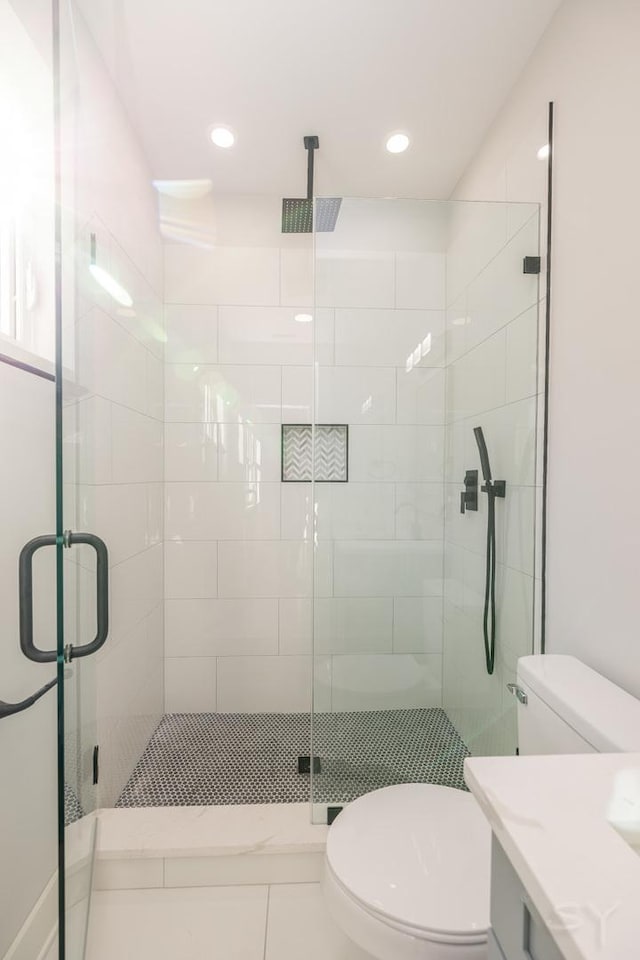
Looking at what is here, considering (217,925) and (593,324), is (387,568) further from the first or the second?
(217,925)

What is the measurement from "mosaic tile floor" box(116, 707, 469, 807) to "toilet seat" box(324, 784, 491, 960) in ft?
1.32

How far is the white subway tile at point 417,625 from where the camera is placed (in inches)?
66.7

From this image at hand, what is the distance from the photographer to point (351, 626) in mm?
1660

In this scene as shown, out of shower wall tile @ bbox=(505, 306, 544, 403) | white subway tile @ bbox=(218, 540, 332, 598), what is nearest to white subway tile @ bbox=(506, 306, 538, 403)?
shower wall tile @ bbox=(505, 306, 544, 403)

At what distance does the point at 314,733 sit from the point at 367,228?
71.0 inches

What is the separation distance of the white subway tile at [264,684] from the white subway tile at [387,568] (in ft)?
2.59

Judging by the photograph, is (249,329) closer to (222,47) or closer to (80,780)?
(222,47)

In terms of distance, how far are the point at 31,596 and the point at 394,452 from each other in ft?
3.86

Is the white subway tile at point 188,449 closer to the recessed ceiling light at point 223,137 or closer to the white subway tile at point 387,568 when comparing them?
the white subway tile at point 387,568

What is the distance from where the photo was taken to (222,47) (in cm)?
140

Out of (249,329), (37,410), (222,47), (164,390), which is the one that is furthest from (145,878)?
(222,47)

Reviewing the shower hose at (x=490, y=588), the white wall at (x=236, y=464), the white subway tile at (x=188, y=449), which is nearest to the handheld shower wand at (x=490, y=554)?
the shower hose at (x=490, y=588)

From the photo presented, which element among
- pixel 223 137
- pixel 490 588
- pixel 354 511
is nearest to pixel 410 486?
pixel 354 511

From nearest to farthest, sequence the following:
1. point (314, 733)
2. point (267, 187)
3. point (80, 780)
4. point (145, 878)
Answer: point (80, 780), point (145, 878), point (314, 733), point (267, 187)
